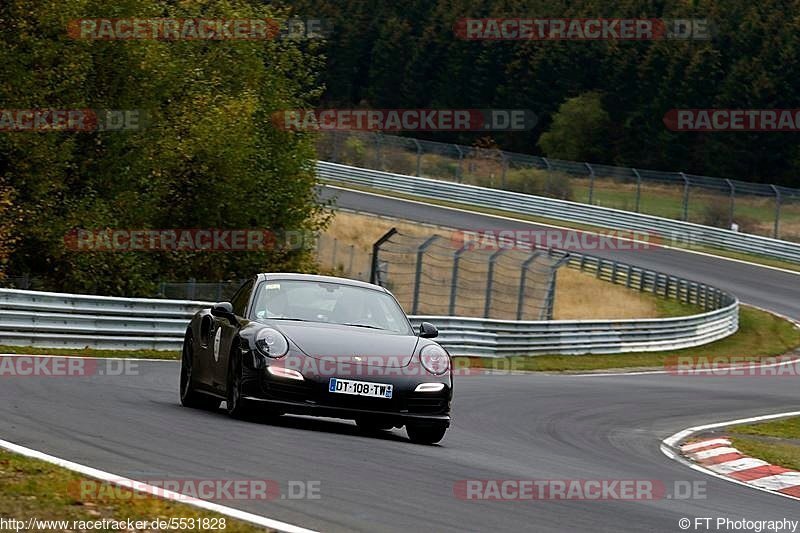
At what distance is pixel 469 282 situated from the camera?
37.8 m

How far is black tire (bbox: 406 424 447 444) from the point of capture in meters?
10.9

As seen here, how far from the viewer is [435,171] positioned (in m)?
57.6

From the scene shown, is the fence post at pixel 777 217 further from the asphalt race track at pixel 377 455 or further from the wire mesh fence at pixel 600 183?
the asphalt race track at pixel 377 455

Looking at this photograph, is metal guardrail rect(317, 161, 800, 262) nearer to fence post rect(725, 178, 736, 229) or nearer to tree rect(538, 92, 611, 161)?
fence post rect(725, 178, 736, 229)

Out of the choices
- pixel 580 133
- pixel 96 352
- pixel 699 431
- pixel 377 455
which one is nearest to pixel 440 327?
pixel 96 352

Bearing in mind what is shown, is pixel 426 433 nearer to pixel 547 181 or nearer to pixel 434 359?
pixel 434 359

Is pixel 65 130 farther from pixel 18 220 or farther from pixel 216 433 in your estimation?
pixel 216 433

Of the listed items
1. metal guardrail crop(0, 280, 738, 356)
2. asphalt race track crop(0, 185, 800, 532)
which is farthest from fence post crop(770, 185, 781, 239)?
asphalt race track crop(0, 185, 800, 532)

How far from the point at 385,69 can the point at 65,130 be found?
63.7 metres

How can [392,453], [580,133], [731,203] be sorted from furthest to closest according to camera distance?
1. [580,133]
2. [731,203]
3. [392,453]

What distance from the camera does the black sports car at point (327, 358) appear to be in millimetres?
10445

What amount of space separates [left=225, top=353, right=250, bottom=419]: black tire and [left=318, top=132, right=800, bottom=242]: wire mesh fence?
127 ft

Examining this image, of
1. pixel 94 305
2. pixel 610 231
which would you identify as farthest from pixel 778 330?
pixel 94 305

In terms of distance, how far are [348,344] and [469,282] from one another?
2717 cm
